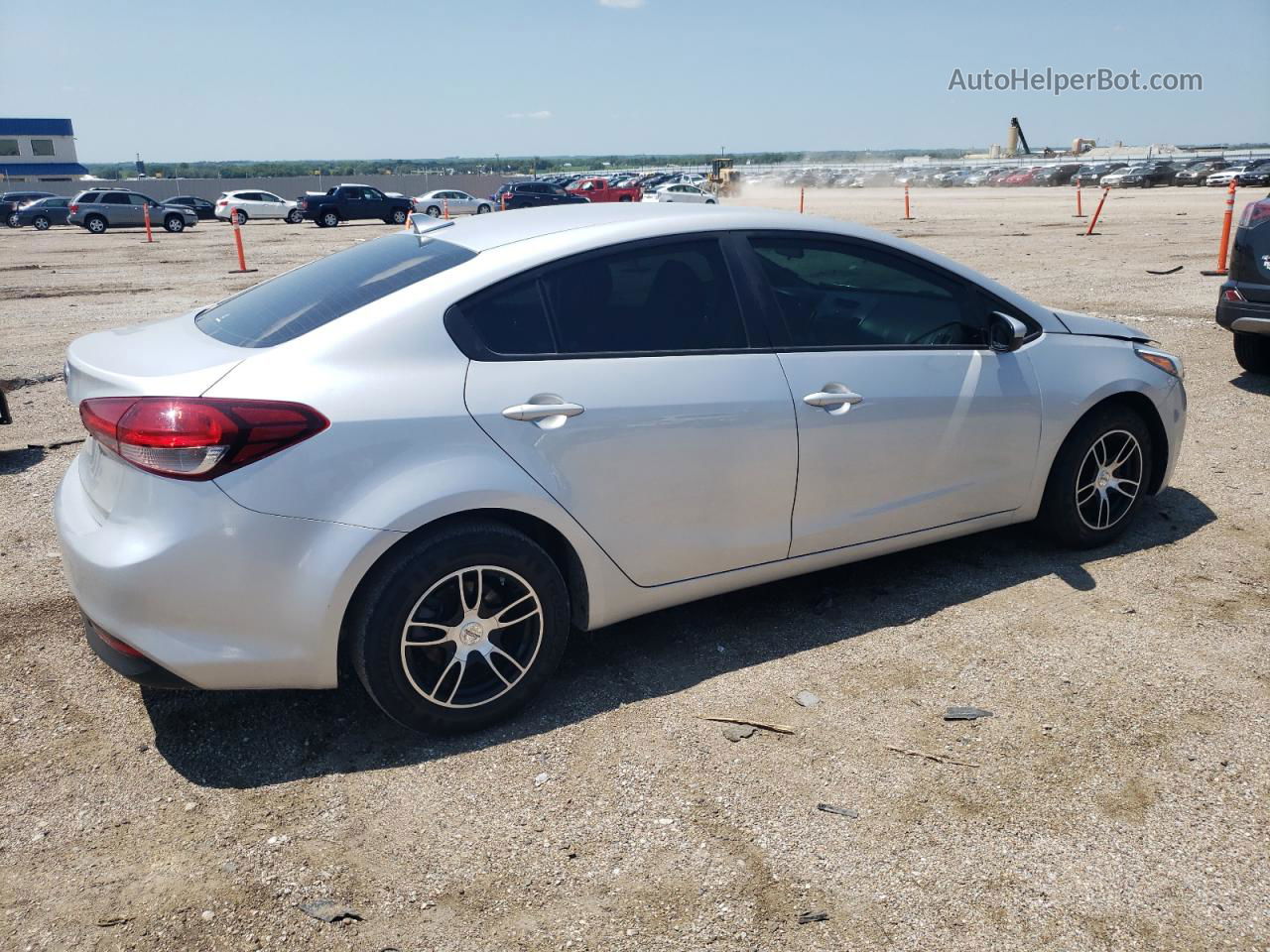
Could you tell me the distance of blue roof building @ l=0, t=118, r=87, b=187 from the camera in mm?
83750

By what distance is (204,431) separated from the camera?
2930 mm

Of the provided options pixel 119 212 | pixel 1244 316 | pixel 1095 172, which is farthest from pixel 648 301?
pixel 1095 172

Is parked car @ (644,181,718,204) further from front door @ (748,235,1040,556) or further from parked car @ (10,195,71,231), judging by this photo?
front door @ (748,235,1040,556)

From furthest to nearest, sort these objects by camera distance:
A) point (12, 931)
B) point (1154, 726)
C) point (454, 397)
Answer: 1. point (1154, 726)
2. point (454, 397)
3. point (12, 931)

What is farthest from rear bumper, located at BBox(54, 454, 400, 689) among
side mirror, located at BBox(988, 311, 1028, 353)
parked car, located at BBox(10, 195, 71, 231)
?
parked car, located at BBox(10, 195, 71, 231)

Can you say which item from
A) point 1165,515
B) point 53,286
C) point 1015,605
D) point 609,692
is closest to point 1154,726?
point 1015,605

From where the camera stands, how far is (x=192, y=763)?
3.30m

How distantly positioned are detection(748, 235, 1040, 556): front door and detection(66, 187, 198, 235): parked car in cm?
3989

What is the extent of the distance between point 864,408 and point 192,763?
2.72 m

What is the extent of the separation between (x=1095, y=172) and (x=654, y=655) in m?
67.1

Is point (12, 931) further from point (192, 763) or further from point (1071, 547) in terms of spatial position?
point (1071, 547)

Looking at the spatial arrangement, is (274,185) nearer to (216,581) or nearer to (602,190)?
(602,190)

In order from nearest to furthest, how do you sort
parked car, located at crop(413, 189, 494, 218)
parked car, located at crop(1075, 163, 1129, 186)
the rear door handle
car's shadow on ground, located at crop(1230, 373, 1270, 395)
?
1. the rear door handle
2. car's shadow on ground, located at crop(1230, 373, 1270, 395)
3. parked car, located at crop(413, 189, 494, 218)
4. parked car, located at crop(1075, 163, 1129, 186)

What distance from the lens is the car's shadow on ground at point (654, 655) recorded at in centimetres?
335
